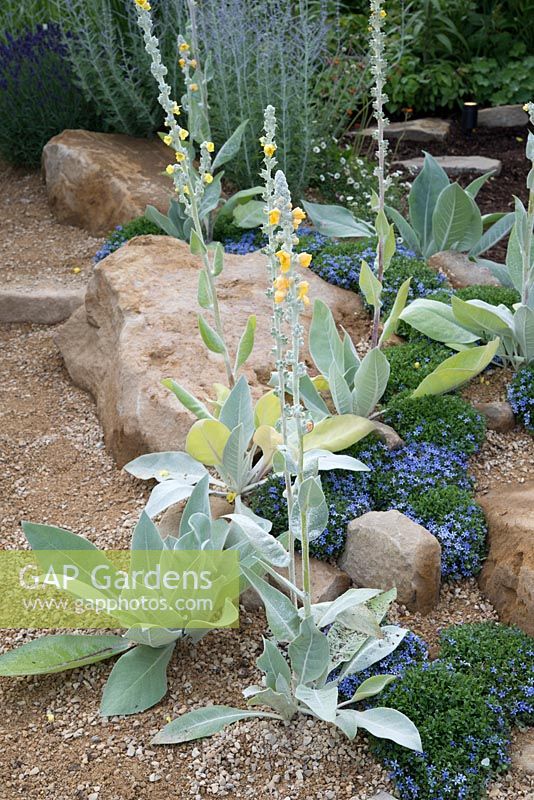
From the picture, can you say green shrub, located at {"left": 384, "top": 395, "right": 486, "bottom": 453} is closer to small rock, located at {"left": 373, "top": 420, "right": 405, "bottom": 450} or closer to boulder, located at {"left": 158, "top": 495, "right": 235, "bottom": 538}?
small rock, located at {"left": 373, "top": 420, "right": 405, "bottom": 450}

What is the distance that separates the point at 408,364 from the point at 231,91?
2.59 meters

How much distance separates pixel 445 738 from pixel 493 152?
5964mm

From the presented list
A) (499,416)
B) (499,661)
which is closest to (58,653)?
(499,661)

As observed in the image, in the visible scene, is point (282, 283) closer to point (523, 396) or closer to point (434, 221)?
point (523, 396)

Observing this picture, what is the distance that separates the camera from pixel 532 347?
3781 mm

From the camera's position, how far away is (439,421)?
3.53 m

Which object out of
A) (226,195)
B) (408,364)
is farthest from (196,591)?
(226,195)

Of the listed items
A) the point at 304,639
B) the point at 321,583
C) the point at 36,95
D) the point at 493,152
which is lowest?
the point at 493,152

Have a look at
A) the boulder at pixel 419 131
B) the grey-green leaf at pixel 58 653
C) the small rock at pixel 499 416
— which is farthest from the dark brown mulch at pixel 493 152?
the grey-green leaf at pixel 58 653

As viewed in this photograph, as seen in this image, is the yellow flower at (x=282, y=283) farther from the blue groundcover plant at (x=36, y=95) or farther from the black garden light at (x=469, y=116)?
the black garden light at (x=469, y=116)

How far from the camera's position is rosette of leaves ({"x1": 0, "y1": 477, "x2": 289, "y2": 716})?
2695 millimetres

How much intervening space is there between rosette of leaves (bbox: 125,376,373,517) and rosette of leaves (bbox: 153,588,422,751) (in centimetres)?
62

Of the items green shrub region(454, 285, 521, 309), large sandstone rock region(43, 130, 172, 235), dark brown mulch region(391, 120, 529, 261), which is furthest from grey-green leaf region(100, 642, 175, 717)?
dark brown mulch region(391, 120, 529, 261)

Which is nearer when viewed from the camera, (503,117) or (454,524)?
(454,524)
